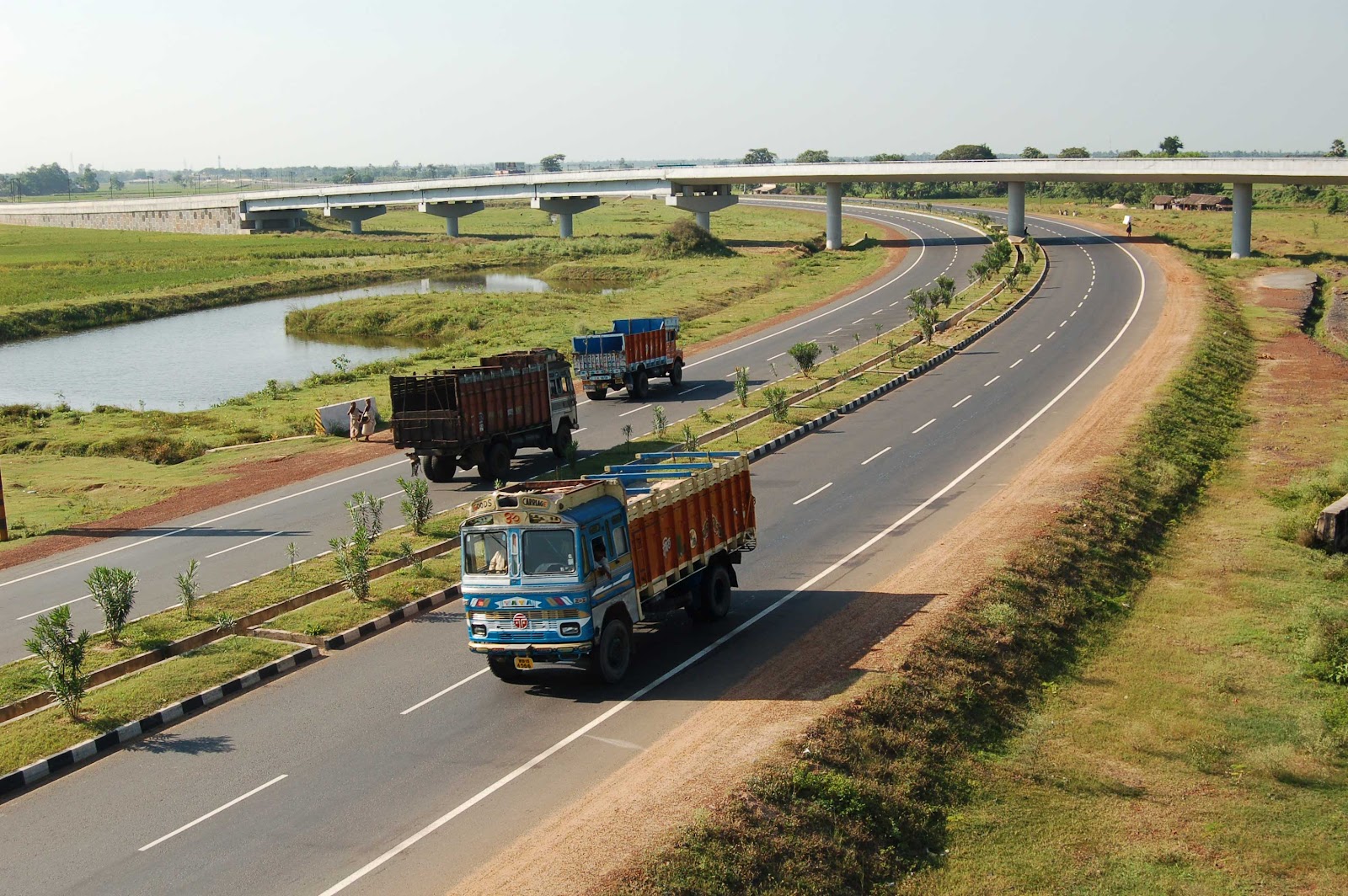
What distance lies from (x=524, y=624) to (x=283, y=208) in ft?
498

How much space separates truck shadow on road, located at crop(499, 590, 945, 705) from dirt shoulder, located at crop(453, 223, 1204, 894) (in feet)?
0.17

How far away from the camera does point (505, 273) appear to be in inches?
4459

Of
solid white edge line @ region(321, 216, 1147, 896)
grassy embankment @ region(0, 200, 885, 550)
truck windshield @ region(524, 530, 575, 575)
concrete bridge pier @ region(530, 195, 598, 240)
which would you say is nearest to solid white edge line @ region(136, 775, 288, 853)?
solid white edge line @ region(321, 216, 1147, 896)

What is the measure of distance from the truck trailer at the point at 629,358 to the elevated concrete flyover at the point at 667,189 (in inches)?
2160

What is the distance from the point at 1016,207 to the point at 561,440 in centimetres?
7650

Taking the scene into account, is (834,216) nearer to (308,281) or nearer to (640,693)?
(308,281)

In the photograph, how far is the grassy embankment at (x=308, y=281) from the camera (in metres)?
41.1

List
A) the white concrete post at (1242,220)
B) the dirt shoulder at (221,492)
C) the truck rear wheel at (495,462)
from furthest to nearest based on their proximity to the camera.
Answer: the white concrete post at (1242,220), the truck rear wheel at (495,462), the dirt shoulder at (221,492)

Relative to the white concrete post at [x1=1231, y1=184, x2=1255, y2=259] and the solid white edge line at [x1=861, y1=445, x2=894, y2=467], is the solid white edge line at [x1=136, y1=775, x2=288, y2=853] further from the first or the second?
the white concrete post at [x1=1231, y1=184, x2=1255, y2=259]

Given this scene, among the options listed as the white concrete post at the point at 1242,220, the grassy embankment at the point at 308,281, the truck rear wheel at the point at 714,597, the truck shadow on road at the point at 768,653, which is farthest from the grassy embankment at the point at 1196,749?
the white concrete post at the point at 1242,220

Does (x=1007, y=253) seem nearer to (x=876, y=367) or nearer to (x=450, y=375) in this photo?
(x=876, y=367)

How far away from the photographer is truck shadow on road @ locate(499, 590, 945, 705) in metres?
19.2

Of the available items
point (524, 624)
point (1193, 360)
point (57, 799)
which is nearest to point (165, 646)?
point (57, 799)

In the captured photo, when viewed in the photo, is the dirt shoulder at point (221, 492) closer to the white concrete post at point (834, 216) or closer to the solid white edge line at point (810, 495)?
the solid white edge line at point (810, 495)
